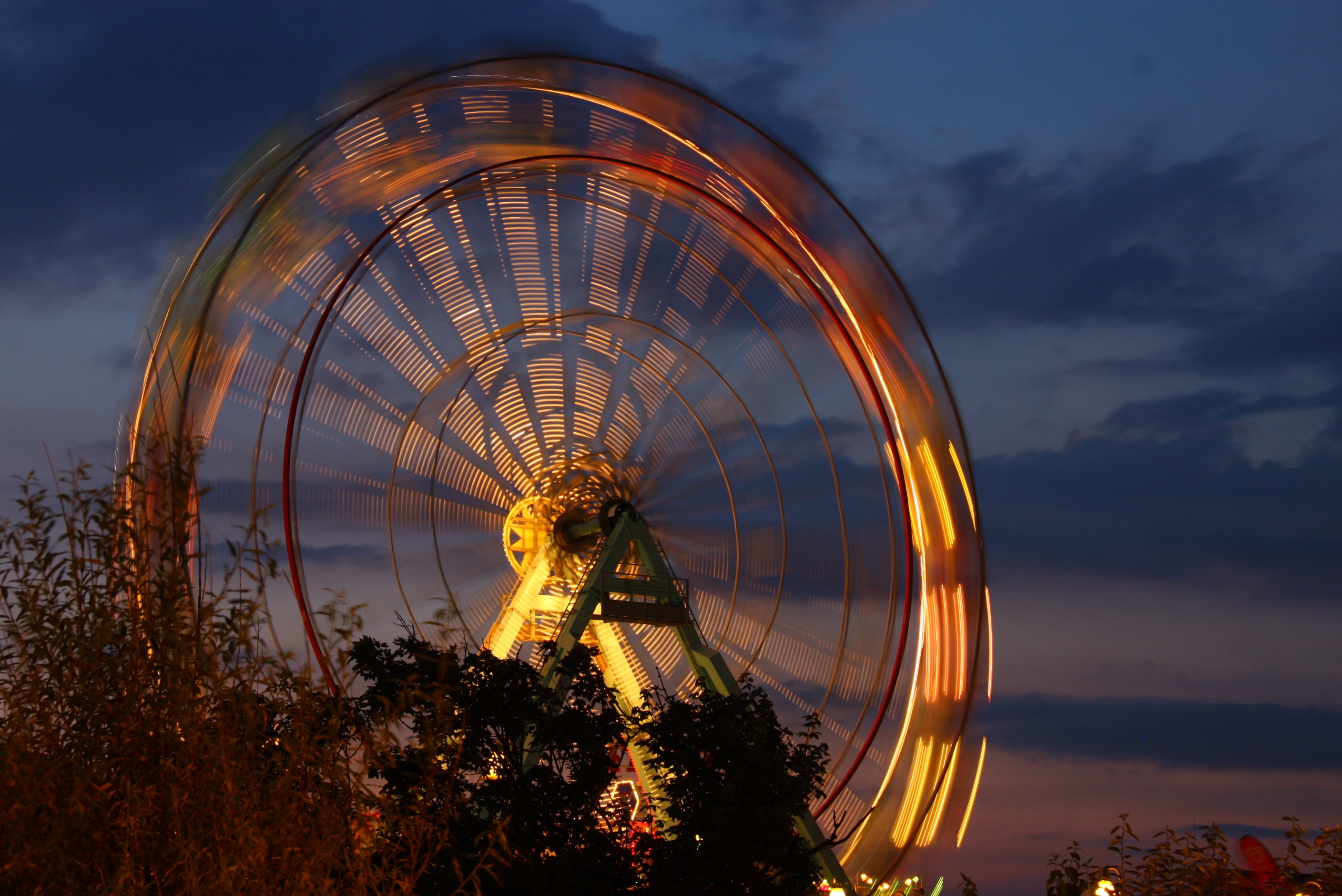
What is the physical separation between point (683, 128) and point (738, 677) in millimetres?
5643

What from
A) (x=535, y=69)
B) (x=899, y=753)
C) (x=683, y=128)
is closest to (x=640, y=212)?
(x=683, y=128)

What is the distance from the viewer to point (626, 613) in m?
13.4

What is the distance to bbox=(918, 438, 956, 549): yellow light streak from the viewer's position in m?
13.2

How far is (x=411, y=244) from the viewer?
11.6 metres

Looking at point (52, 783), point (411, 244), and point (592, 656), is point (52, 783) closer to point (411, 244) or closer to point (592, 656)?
point (411, 244)

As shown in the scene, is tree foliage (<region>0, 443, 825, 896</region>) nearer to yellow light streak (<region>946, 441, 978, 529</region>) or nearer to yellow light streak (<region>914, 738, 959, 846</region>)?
yellow light streak (<region>914, 738, 959, 846</region>)

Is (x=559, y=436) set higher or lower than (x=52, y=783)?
higher

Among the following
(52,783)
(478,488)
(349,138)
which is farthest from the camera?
(478,488)

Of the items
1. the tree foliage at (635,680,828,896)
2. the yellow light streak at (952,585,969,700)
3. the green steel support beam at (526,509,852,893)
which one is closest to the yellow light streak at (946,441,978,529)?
the yellow light streak at (952,585,969,700)

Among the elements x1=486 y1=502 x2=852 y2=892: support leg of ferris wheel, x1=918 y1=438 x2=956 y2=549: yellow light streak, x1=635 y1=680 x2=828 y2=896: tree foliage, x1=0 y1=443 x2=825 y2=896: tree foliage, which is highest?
x1=918 y1=438 x2=956 y2=549: yellow light streak

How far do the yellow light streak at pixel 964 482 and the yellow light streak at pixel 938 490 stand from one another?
18 centimetres

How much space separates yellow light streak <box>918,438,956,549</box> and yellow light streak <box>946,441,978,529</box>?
177 mm

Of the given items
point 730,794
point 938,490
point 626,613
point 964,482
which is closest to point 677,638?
point 626,613

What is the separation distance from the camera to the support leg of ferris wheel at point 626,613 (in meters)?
12.8
